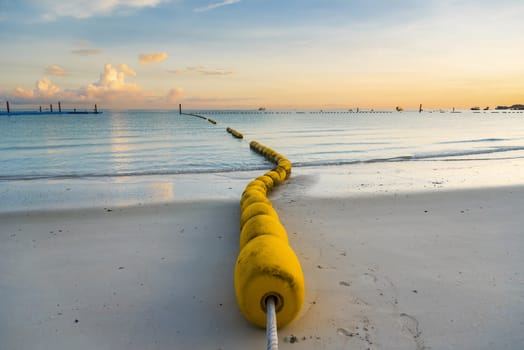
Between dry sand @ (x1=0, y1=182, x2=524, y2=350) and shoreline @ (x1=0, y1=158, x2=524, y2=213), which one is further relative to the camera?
shoreline @ (x1=0, y1=158, x2=524, y2=213)

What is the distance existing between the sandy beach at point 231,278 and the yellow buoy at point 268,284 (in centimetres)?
23

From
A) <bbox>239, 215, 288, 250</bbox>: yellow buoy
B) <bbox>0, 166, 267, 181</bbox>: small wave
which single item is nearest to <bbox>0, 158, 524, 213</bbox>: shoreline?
<bbox>0, 166, 267, 181</bbox>: small wave

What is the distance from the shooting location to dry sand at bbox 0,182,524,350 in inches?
146

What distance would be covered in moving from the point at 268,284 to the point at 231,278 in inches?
61.0

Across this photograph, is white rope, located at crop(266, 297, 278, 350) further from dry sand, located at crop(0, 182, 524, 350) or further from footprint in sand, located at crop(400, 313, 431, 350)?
footprint in sand, located at crop(400, 313, 431, 350)

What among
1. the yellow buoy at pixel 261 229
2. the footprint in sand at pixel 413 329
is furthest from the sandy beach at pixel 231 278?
the yellow buoy at pixel 261 229

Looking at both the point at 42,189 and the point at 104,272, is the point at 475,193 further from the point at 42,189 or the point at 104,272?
the point at 42,189

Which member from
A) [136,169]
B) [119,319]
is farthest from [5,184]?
[119,319]

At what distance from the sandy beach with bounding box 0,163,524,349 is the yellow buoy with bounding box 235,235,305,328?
0.23 meters

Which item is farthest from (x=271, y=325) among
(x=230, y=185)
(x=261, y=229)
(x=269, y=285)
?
(x=230, y=185)

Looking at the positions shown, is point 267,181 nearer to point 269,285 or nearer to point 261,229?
point 261,229

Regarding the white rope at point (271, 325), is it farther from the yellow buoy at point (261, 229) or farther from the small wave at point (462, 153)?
the small wave at point (462, 153)

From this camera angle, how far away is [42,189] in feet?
38.2

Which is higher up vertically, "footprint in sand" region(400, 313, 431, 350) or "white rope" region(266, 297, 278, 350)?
"white rope" region(266, 297, 278, 350)
